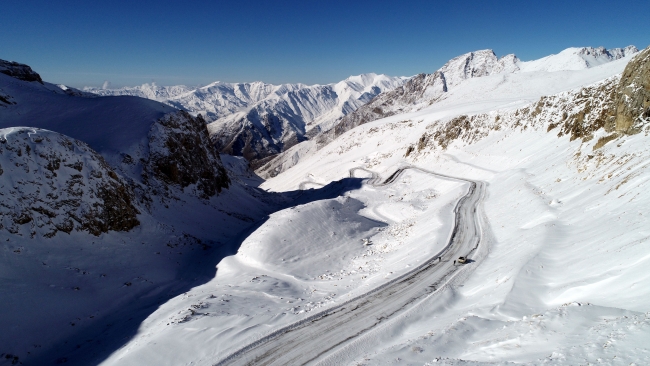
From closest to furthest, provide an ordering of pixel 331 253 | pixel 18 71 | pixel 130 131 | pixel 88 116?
A: pixel 331 253
pixel 130 131
pixel 88 116
pixel 18 71

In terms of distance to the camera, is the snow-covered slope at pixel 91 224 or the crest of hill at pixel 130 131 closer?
the snow-covered slope at pixel 91 224

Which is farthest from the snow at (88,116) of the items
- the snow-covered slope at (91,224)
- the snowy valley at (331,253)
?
the snowy valley at (331,253)

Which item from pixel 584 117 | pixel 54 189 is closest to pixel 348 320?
pixel 54 189

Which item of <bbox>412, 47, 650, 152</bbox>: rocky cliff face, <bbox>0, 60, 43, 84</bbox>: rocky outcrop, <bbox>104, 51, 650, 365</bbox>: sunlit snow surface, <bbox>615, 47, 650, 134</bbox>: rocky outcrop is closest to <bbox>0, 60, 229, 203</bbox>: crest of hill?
<bbox>0, 60, 43, 84</bbox>: rocky outcrop

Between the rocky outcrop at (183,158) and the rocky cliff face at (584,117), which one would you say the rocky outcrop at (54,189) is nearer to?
the rocky outcrop at (183,158)

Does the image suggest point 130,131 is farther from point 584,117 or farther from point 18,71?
point 584,117

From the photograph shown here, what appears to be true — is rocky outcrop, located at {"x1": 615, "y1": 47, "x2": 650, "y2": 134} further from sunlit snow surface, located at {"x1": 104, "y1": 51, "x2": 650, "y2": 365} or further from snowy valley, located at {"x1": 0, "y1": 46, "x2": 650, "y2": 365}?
sunlit snow surface, located at {"x1": 104, "y1": 51, "x2": 650, "y2": 365}

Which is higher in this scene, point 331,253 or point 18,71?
point 18,71

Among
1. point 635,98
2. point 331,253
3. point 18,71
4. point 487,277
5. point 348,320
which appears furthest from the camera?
point 18,71
